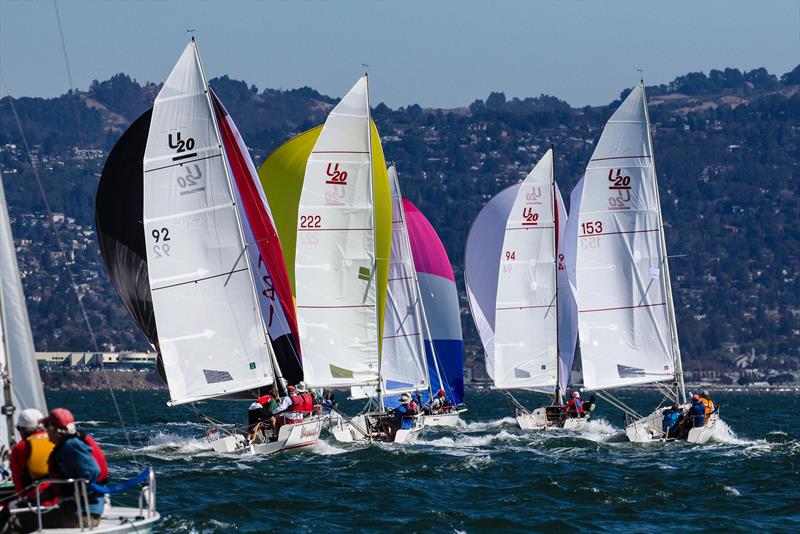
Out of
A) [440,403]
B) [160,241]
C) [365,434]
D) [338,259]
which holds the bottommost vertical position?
[440,403]

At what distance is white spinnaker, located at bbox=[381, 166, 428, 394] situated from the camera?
32.9 m

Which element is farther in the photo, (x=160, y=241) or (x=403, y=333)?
(x=403, y=333)

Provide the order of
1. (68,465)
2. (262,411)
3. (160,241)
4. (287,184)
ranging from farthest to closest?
(287,184)
(262,411)
(160,241)
(68,465)

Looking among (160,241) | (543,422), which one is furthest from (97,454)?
(543,422)

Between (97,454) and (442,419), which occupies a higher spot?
(97,454)

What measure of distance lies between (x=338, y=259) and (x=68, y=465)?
14077mm

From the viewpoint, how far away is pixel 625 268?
29.3m

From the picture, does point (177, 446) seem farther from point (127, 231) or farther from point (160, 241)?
point (160, 241)

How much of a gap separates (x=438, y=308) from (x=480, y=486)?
1787 cm

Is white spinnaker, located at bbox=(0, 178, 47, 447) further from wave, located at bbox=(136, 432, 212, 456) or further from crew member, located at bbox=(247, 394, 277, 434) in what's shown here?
wave, located at bbox=(136, 432, 212, 456)

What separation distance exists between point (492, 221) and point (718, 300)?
533ft

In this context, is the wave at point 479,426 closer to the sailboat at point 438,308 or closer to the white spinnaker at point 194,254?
the sailboat at point 438,308

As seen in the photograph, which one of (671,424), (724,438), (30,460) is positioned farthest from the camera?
(724,438)

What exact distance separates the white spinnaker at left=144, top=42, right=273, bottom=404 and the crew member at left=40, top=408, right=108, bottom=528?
10.6 meters
